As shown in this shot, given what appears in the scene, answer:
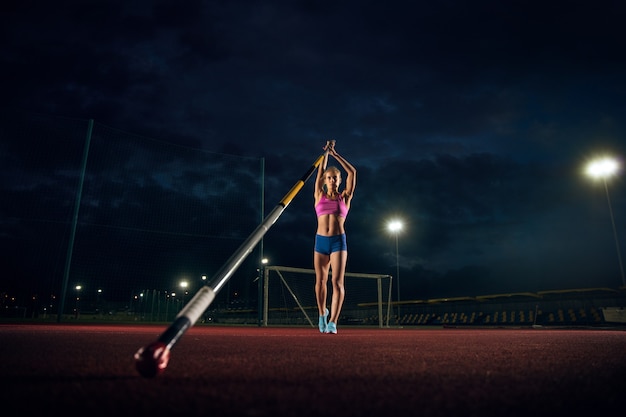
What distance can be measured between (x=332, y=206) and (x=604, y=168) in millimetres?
20770

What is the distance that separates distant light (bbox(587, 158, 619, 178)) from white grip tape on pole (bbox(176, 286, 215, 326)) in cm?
2343

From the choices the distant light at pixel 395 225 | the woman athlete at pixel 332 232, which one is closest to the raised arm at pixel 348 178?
the woman athlete at pixel 332 232

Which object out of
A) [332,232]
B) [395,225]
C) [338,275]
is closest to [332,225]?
[332,232]

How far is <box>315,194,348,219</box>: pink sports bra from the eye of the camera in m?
5.25

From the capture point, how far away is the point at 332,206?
207 inches

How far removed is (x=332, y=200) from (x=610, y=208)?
1939cm

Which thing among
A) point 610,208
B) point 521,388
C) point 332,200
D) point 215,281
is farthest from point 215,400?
point 610,208

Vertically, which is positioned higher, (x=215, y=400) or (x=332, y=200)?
(x=332, y=200)

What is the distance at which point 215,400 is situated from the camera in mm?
1037

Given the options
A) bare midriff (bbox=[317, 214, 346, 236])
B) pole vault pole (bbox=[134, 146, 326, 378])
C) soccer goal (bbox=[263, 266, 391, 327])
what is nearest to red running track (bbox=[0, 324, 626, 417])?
pole vault pole (bbox=[134, 146, 326, 378])

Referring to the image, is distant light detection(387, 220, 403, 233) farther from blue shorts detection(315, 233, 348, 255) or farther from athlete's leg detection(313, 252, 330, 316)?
blue shorts detection(315, 233, 348, 255)

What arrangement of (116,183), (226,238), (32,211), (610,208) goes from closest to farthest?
(32,211) → (116,183) → (226,238) → (610,208)

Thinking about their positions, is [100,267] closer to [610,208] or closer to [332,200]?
[332,200]

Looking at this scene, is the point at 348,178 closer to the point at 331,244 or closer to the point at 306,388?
the point at 331,244
